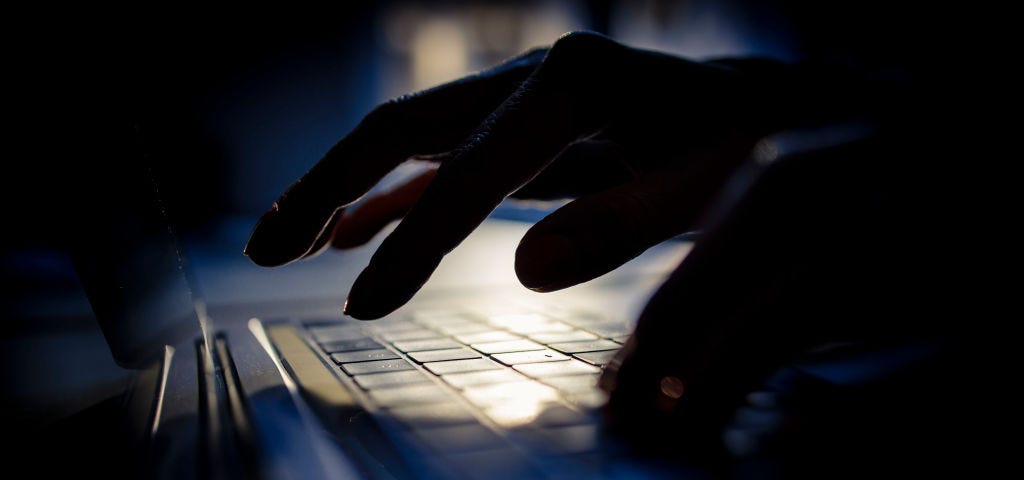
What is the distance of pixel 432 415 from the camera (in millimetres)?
419

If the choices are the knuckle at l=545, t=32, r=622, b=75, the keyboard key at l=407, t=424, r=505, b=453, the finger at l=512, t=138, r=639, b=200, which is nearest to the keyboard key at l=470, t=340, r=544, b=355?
the keyboard key at l=407, t=424, r=505, b=453

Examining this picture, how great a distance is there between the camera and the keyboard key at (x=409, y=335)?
0.68 meters

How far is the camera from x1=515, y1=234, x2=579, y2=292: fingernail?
0.53 meters

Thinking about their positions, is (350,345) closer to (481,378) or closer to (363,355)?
(363,355)

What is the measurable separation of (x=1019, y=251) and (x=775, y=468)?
0.34 meters

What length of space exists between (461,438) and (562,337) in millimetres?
312

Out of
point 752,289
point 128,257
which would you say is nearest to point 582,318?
point 752,289

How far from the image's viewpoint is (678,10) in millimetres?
2625

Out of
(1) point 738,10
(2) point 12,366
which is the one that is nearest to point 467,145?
A: (2) point 12,366

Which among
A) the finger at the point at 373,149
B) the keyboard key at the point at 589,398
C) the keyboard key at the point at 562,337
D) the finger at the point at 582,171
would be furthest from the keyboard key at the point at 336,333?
the finger at the point at 582,171

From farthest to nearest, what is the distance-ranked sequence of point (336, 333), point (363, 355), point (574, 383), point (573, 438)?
point (336, 333)
point (363, 355)
point (574, 383)
point (573, 438)

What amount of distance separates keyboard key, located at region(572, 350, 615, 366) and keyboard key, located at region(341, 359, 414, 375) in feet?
0.56

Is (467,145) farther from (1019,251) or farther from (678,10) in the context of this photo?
(678,10)

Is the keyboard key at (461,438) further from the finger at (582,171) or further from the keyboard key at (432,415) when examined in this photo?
the finger at (582,171)
